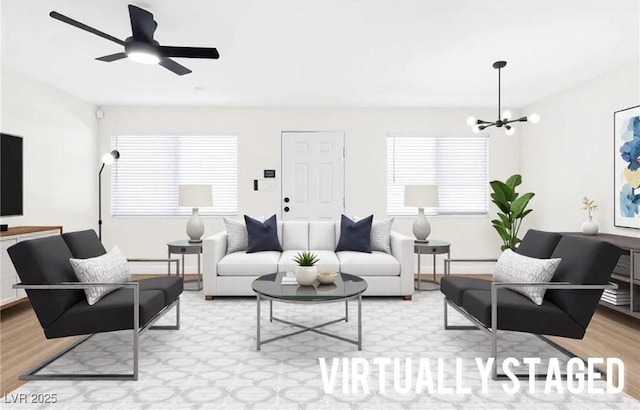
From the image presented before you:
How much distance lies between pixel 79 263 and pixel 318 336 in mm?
1880

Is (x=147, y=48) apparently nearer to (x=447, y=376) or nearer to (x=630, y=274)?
(x=447, y=376)

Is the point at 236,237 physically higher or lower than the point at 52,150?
lower

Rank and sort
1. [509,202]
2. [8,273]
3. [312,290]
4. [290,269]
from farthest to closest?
[509,202] → [290,269] → [8,273] → [312,290]

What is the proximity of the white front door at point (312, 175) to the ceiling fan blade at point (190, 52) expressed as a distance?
3.43 meters

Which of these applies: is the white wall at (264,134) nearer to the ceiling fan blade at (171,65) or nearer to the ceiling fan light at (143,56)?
the ceiling fan blade at (171,65)

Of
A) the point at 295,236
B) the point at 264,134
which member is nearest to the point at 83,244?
the point at 295,236

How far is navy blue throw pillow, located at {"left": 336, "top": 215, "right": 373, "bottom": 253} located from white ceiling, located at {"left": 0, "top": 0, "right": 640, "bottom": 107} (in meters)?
1.75

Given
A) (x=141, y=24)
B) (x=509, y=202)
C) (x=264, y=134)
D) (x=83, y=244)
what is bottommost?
(x=83, y=244)

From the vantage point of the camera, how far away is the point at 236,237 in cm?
507

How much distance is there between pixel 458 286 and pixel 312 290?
117 cm

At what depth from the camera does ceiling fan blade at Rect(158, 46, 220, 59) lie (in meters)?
2.92

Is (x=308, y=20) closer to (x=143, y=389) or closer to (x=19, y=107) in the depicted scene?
(x=143, y=389)

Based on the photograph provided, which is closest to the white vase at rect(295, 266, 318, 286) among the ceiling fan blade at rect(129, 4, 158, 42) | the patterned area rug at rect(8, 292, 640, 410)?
the patterned area rug at rect(8, 292, 640, 410)

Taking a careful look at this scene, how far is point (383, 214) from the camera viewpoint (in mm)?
6465
